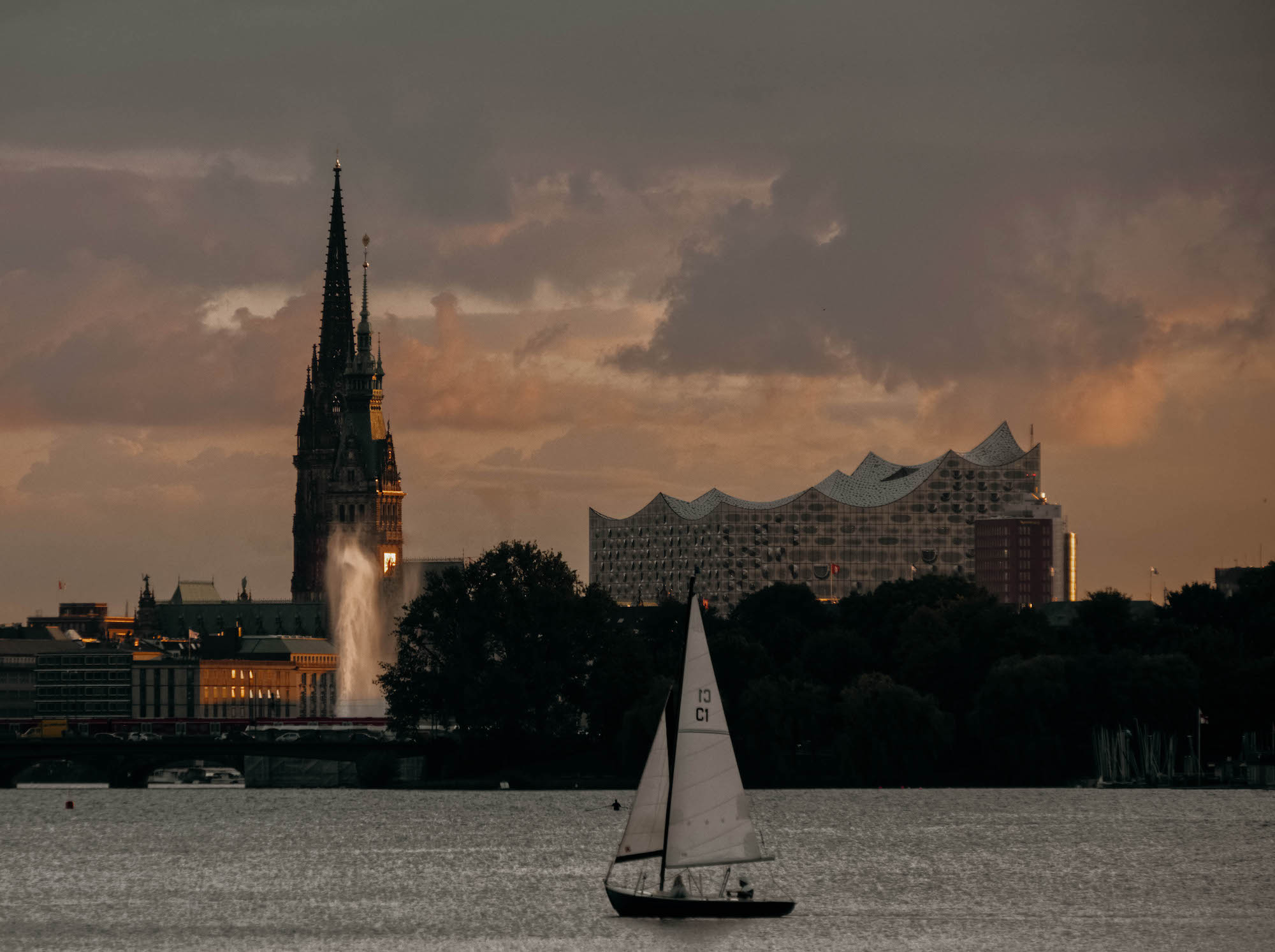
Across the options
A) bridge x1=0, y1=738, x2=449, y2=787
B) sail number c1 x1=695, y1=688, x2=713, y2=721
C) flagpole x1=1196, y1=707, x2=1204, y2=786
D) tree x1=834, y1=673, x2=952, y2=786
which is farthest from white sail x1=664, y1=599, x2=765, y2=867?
bridge x1=0, y1=738, x2=449, y2=787

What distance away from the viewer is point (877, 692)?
15288 cm

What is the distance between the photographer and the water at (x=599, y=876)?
8081 centimetres

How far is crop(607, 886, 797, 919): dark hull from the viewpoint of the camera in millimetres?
72312

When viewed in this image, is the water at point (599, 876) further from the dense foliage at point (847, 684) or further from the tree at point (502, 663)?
the tree at point (502, 663)

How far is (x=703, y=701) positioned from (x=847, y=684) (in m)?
102

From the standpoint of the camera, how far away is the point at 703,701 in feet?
231

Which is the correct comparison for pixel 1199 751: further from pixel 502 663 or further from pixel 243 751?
pixel 243 751

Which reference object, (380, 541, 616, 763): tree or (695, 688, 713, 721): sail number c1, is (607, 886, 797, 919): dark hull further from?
(380, 541, 616, 763): tree

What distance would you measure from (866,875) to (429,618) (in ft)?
239

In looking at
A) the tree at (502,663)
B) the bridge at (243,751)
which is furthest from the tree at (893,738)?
the bridge at (243,751)

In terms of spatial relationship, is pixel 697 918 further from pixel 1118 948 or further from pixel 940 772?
pixel 940 772

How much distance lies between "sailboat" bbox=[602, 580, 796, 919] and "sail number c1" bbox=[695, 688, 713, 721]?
0.02 meters

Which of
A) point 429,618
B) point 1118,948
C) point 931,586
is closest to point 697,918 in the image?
point 1118,948

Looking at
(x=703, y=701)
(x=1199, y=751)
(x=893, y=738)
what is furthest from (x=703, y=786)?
(x=1199, y=751)
